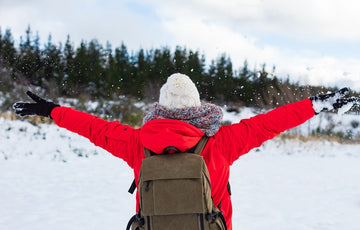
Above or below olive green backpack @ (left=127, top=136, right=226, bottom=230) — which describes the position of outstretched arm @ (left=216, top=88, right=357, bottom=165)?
above

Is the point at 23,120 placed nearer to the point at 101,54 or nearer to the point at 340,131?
A: the point at 340,131

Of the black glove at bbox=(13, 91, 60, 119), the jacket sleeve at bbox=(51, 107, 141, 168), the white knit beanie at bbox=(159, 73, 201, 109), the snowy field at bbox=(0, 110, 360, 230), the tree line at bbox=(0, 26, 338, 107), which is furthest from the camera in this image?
the tree line at bbox=(0, 26, 338, 107)

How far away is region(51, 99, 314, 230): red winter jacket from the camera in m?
1.38

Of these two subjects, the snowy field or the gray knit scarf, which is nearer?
the gray knit scarf

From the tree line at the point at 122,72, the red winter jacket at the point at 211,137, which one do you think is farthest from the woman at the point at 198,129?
the tree line at the point at 122,72

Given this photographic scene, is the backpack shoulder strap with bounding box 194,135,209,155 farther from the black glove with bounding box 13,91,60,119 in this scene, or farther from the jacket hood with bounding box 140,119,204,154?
the black glove with bounding box 13,91,60,119

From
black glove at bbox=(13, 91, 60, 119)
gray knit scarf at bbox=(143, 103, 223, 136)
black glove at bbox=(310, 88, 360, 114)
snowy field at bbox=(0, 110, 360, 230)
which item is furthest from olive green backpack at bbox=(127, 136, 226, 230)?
snowy field at bbox=(0, 110, 360, 230)

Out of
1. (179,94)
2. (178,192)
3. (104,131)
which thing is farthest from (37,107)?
(178,192)

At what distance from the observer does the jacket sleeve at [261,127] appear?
1508mm

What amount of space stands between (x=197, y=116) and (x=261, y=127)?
0.34m

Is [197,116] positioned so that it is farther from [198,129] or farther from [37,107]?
[37,107]

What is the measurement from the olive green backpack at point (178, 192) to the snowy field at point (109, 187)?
2.87 metres

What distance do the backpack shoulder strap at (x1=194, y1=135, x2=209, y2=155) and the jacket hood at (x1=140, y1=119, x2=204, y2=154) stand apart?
0.09ft

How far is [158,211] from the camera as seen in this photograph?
1413 millimetres
